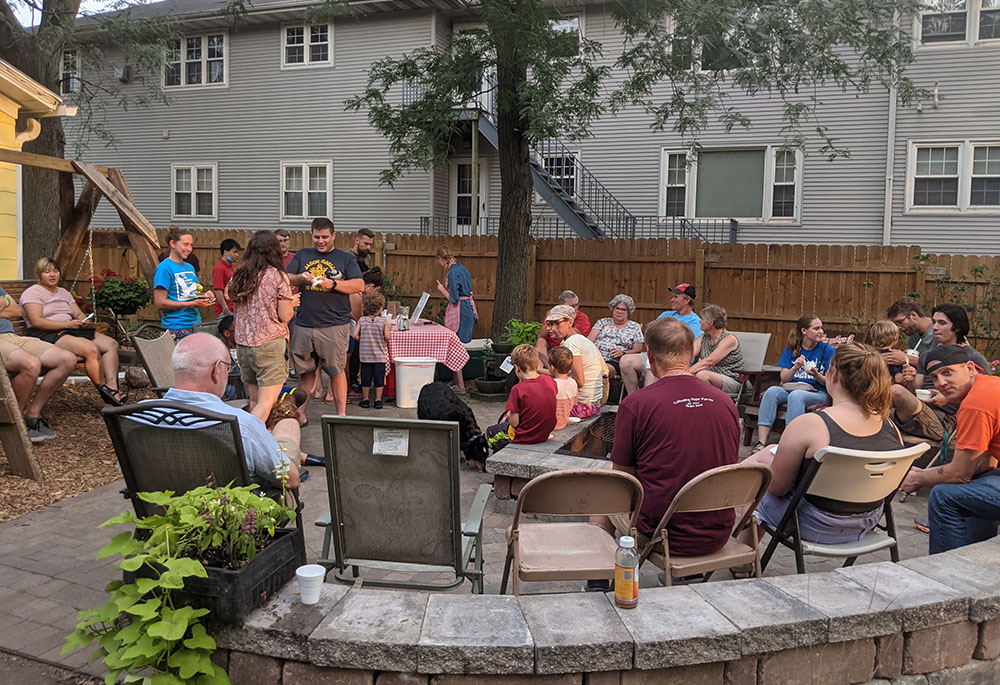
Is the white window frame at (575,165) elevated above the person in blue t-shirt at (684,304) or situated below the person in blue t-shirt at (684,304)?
above

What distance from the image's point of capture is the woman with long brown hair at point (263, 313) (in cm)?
573

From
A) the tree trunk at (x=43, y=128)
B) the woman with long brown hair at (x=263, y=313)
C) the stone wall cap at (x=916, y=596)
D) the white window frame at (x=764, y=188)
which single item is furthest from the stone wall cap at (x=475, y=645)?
the white window frame at (x=764, y=188)

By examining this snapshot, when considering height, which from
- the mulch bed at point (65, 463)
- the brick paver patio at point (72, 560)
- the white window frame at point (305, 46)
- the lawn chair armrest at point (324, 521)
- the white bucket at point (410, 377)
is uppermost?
the white window frame at point (305, 46)

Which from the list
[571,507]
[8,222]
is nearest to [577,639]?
[571,507]

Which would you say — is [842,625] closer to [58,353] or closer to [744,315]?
[58,353]

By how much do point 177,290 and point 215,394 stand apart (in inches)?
158

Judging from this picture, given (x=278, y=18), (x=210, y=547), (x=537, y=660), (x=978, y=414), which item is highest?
(x=278, y=18)

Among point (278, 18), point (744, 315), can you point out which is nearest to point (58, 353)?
point (744, 315)

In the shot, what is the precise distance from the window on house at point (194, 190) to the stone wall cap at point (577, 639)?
65.9 feet

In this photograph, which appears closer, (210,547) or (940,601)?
(210,547)

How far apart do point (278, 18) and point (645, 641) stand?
19.6 m

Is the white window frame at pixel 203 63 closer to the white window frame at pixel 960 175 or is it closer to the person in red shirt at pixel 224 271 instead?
the person in red shirt at pixel 224 271

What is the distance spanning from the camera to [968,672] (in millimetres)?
2850

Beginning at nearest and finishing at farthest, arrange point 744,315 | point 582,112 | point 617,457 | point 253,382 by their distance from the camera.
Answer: point 617,457
point 253,382
point 582,112
point 744,315
